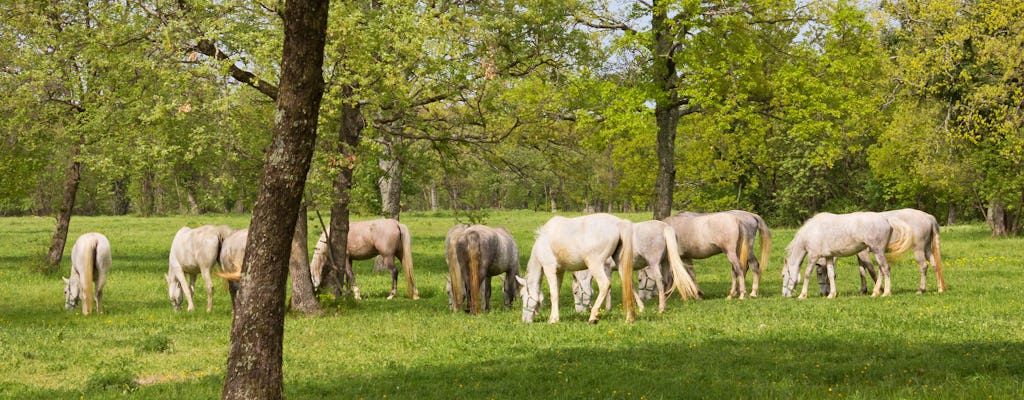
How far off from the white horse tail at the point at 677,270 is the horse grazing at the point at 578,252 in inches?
82.5

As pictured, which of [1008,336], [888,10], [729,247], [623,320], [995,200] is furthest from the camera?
[995,200]

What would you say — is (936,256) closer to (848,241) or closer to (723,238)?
(848,241)

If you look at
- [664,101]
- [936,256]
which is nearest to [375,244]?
[664,101]

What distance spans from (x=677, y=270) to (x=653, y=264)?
1.36m

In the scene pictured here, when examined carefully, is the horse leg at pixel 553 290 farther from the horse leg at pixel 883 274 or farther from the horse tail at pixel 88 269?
the horse tail at pixel 88 269

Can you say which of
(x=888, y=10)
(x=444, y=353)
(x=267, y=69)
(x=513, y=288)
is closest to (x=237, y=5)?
(x=267, y=69)

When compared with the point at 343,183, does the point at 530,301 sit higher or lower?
lower

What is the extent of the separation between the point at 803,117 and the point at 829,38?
135 inches

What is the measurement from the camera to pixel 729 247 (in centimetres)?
2336

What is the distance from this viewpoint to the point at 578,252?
17.8 m

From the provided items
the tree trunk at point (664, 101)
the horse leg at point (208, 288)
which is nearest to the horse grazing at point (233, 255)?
the horse leg at point (208, 288)

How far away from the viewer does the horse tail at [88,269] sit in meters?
21.2

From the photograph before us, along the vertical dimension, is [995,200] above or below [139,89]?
below

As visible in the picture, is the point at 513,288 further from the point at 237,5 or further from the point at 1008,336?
the point at 1008,336
